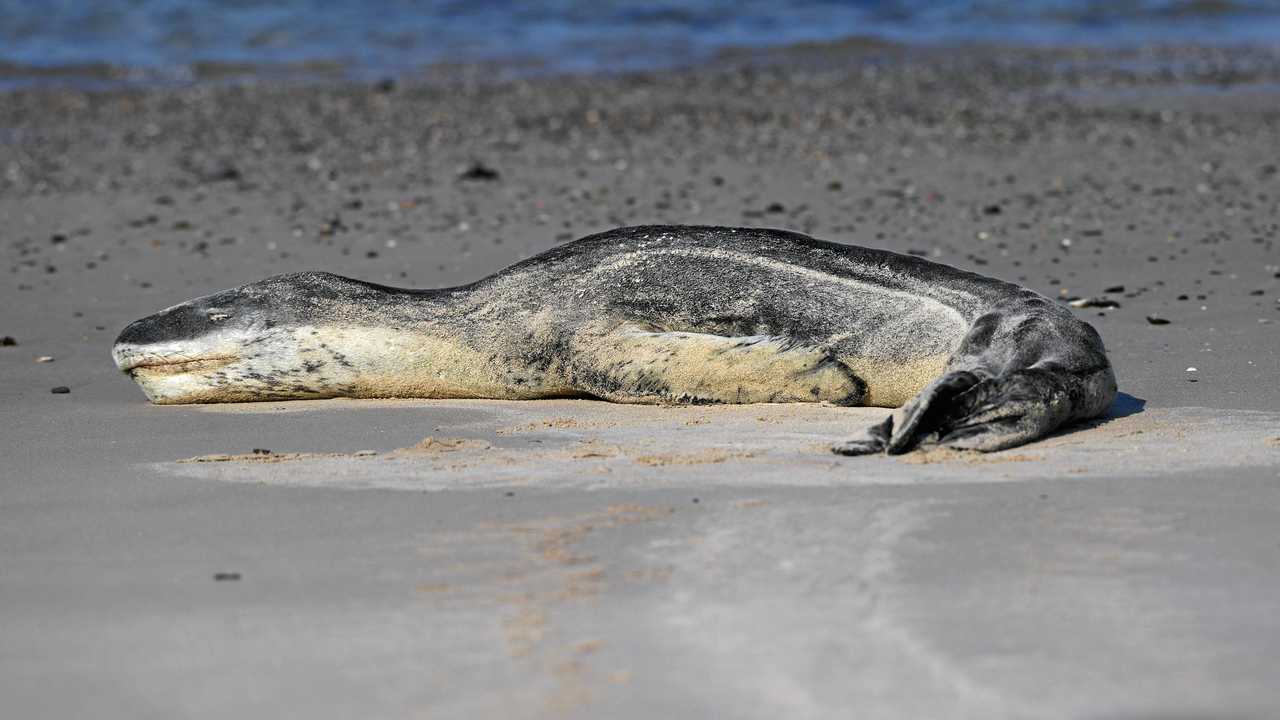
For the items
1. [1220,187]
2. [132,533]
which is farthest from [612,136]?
[132,533]

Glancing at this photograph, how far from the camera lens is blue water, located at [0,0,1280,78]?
22438mm

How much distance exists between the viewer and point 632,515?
3961 mm

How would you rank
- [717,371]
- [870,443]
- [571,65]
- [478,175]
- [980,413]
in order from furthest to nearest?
1. [571,65]
2. [478,175]
3. [717,371]
4. [980,413]
5. [870,443]

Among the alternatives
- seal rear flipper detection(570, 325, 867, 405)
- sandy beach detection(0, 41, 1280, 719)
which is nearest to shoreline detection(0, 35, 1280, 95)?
sandy beach detection(0, 41, 1280, 719)

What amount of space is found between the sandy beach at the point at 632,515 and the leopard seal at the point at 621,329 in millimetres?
131

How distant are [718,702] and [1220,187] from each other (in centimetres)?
863

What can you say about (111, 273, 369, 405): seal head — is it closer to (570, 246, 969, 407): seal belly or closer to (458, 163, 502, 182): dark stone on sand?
(570, 246, 969, 407): seal belly

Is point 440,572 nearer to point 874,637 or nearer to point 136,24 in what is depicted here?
point 874,637

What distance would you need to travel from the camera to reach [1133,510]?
393cm

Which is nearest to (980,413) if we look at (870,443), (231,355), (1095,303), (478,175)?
(870,443)

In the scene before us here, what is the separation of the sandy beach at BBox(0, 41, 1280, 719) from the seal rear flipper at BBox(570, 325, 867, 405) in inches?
4.5

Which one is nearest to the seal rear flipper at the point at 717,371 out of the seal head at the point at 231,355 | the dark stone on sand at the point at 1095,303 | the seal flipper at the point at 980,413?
the seal flipper at the point at 980,413

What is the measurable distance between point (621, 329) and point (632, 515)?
6.06ft

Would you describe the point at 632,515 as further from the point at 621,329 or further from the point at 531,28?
the point at 531,28
